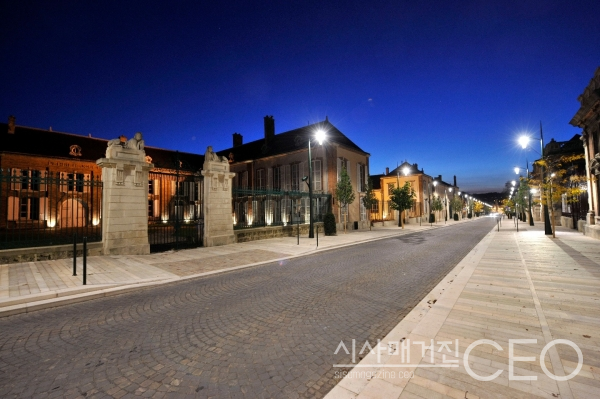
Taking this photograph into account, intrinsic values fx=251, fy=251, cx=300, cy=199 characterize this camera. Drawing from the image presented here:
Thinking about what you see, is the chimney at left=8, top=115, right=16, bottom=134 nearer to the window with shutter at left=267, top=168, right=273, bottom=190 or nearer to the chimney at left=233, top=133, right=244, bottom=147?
the chimney at left=233, top=133, right=244, bottom=147

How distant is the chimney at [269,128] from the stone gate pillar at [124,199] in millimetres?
24854

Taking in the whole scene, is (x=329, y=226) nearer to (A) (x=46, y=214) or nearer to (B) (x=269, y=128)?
(B) (x=269, y=128)

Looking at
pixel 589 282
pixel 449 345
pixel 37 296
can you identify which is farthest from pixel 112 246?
pixel 589 282

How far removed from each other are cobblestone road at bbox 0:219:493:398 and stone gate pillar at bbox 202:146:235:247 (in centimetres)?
706

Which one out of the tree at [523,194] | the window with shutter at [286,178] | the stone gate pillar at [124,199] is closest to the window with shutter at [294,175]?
the window with shutter at [286,178]

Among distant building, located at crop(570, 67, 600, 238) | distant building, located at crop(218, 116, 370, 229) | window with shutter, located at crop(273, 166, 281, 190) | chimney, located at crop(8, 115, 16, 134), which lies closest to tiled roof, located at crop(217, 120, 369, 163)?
distant building, located at crop(218, 116, 370, 229)

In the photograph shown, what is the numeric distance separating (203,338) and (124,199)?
9520 millimetres

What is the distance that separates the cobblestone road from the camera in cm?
276

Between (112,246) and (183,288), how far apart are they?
6.20 m

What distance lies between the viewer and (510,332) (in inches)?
147

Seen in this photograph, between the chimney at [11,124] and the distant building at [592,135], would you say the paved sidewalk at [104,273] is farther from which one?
the chimney at [11,124]

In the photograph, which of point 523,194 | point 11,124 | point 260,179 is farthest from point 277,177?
point 523,194

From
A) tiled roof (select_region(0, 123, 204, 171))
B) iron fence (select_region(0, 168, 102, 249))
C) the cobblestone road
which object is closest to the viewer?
the cobblestone road
